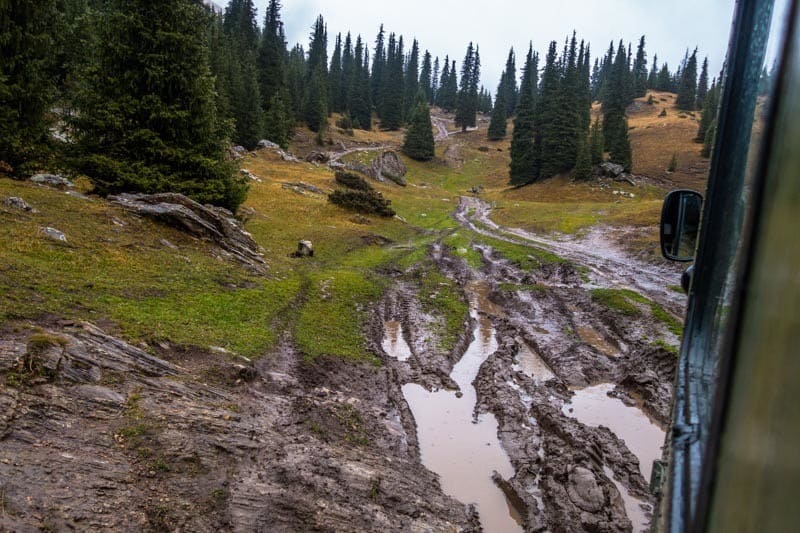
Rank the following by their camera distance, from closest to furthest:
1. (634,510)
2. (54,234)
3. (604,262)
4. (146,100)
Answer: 1. (634,510)
2. (54,234)
3. (146,100)
4. (604,262)

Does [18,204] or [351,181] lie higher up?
[351,181]

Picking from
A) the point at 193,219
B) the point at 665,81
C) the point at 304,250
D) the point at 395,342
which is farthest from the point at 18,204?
the point at 665,81

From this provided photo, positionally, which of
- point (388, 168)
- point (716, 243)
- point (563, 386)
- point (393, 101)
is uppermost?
point (393, 101)

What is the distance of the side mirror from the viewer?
3389mm

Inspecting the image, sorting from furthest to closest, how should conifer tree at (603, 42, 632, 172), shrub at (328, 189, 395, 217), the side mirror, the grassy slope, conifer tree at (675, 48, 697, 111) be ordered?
1. conifer tree at (675, 48, 697, 111)
2. conifer tree at (603, 42, 632, 172)
3. shrub at (328, 189, 395, 217)
4. the grassy slope
5. the side mirror

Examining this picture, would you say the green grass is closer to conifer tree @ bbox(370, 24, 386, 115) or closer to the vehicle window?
the vehicle window

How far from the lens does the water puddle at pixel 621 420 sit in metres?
7.40

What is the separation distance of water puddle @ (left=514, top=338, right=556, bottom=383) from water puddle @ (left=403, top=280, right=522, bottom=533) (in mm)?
1102

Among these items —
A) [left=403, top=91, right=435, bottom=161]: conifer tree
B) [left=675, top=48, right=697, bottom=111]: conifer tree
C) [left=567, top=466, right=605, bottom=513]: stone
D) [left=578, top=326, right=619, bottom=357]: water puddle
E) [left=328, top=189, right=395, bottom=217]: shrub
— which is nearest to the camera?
[left=567, top=466, right=605, bottom=513]: stone

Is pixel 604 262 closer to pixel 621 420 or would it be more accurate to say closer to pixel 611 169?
pixel 621 420

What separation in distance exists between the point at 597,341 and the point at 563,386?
10.0 feet

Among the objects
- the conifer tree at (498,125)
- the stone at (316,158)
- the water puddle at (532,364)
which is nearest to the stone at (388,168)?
the stone at (316,158)

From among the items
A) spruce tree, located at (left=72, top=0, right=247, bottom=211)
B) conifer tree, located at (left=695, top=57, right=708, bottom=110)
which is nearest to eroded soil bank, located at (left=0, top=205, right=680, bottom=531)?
spruce tree, located at (left=72, top=0, right=247, bottom=211)

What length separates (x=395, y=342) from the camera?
11.9 meters
